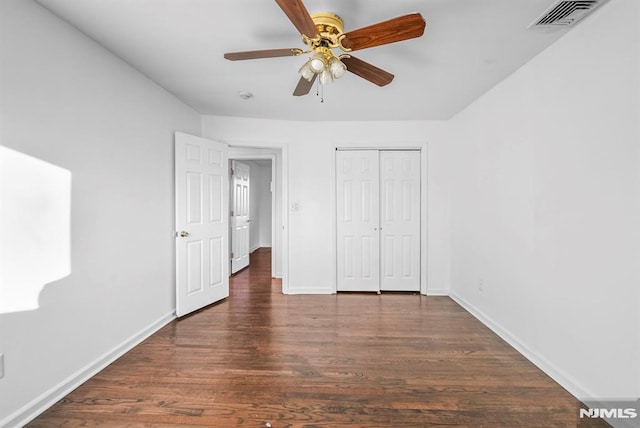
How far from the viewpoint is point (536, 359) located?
214cm

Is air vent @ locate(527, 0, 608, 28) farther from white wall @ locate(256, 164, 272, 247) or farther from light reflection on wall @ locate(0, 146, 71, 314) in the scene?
white wall @ locate(256, 164, 272, 247)

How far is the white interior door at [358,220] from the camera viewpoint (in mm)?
3895

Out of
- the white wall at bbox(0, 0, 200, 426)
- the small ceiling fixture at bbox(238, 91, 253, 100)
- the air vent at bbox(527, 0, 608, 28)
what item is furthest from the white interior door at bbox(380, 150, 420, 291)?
the white wall at bbox(0, 0, 200, 426)

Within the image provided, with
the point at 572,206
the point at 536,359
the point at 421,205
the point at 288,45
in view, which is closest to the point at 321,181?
the point at 421,205

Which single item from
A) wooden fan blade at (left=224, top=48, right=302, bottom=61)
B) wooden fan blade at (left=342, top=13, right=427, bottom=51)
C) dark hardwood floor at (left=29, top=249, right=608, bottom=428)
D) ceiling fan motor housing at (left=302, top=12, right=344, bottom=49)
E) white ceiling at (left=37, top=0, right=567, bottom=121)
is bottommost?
dark hardwood floor at (left=29, top=249, right=608, bottom=428)

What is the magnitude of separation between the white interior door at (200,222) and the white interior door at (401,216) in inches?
85.4

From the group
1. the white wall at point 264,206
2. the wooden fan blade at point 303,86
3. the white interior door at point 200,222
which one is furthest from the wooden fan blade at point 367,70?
the white wall at point 264,206

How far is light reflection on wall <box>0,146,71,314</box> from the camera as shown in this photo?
4.92ft

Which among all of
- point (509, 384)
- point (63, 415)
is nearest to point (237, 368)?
point (63, 415)

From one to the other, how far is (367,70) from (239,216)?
402cm

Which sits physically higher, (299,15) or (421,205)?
(299,15)

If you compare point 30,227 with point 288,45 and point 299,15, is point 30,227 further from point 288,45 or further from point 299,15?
point 288,45

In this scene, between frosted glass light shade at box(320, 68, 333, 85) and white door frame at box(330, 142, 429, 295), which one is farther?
white door frame at box(330, 142, 429, 295)

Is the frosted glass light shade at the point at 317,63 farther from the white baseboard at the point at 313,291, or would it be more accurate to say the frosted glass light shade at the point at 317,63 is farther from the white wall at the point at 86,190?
the white baseboard at the point at 313,291
